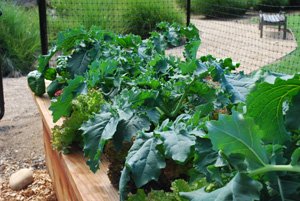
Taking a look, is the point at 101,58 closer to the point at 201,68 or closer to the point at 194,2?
the point at 201,68

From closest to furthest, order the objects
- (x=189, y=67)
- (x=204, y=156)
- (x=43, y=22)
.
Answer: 1. (x=204, y=156)
2. (x=189, y=67)
3. (x=43, y=22)

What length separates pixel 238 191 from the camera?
1.07m

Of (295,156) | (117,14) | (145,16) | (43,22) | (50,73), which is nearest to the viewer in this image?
(295,156)

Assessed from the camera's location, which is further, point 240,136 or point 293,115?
point 293,115

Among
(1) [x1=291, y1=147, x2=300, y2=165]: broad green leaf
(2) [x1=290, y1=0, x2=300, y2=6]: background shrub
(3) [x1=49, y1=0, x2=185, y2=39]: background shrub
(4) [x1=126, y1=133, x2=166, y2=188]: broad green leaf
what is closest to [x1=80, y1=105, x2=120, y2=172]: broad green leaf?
(4) [x1=126, y1=133, x2=166, y2=188]: broad green leaf

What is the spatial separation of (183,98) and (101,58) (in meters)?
0.83

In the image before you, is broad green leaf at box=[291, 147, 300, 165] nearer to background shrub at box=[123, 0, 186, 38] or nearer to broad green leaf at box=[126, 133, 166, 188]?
broad green leaf at box=[126, 133, 166, 188]

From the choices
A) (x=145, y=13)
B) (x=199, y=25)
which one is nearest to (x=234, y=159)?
(x=145, y=13)

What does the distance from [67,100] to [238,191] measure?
4.56 feet

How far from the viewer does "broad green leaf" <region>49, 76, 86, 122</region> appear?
7.51 ft

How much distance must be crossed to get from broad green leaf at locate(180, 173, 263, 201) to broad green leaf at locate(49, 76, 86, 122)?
4.19 ft

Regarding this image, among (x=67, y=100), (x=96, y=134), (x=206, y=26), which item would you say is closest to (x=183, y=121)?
(x=96, y=134)

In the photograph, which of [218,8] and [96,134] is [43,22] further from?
[218,8]

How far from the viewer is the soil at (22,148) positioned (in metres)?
3.54
